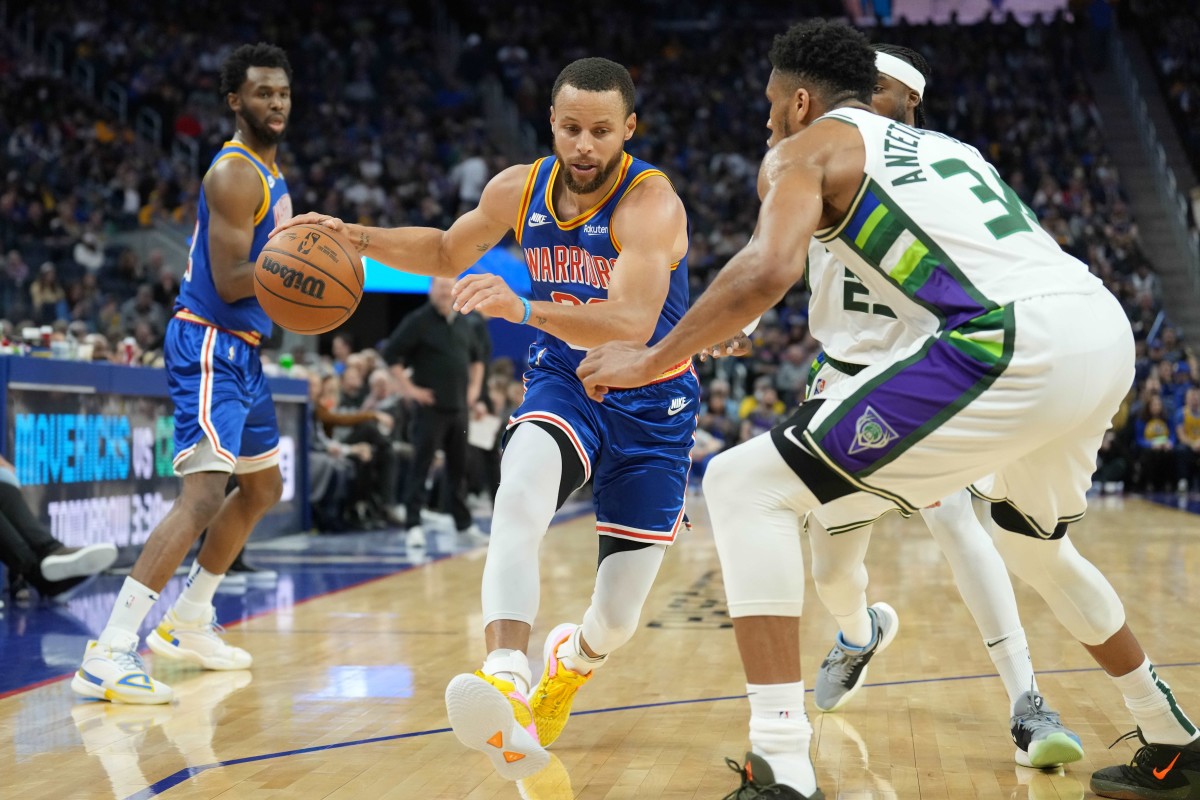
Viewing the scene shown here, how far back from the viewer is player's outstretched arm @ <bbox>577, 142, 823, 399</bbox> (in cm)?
269

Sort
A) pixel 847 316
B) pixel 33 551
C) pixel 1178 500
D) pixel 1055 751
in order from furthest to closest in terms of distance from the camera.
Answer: pixel 1178 500 < pixel 33 551 < pixel 847 316 < pixel 1055 751

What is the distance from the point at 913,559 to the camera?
28.8ft

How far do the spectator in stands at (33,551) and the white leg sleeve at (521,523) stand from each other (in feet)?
11.0

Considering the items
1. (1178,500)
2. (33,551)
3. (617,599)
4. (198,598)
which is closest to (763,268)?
(617,599)

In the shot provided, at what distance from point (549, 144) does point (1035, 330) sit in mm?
21988

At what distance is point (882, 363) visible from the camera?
2883mm

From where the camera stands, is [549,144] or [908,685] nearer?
[908,685]

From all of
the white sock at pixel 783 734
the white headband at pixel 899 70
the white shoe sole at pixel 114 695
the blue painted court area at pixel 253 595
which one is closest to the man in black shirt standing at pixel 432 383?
the blue painted court area at pixel 253 595

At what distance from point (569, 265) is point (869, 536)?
122 centimetres

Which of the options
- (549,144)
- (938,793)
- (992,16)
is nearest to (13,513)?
(938,793)

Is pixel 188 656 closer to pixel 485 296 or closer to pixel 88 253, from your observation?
pixel 485 296

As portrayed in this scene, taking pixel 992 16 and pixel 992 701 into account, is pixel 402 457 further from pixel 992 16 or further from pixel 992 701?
pixel 992 16

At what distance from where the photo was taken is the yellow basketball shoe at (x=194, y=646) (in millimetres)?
4922

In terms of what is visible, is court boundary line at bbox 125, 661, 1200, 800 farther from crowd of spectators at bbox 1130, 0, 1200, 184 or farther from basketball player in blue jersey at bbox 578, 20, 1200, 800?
crowd of spectators at bbox 1130, 0, 1200, 184
